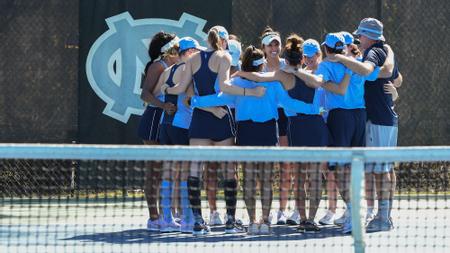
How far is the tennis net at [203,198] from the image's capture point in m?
6.02

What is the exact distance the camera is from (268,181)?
8711 mm

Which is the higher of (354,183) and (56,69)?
(56,69)

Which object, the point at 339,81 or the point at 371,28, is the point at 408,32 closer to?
the point at 371,28

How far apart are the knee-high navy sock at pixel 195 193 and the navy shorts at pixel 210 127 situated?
35 centimetres

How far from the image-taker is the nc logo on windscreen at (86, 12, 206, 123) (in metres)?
11.8

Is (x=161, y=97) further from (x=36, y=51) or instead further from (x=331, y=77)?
(x=36, y=51)

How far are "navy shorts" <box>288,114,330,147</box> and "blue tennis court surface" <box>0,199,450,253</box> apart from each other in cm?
71

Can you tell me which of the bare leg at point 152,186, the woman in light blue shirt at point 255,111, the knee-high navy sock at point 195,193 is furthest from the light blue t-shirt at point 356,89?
the bare leg at point 152,186

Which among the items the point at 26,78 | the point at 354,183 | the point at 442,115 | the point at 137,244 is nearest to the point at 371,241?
the point at 137,244

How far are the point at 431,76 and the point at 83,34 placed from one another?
371 centimetres

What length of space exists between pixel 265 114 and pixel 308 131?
1.22 ft

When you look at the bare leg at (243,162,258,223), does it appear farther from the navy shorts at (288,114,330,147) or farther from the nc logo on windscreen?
the nc logo on windscreen

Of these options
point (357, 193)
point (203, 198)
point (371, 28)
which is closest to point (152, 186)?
point (203, 198)

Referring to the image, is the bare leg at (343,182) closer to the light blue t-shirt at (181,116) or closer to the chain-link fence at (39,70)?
the light blue t-shirt at (181,116)
